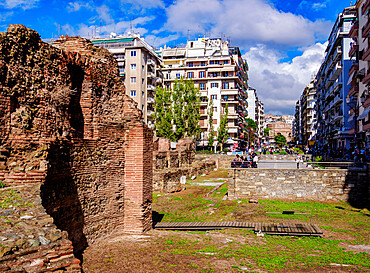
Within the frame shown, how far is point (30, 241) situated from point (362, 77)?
132 feet

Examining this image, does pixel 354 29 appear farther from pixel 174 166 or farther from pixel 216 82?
pixel 216 82

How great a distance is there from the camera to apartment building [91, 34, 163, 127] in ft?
197

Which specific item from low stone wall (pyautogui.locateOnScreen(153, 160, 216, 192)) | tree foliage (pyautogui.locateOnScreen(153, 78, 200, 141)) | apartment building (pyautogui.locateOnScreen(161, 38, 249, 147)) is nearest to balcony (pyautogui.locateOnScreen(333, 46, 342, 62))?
apartment building (pyautogui.locateOnScreen(161, 38, 249, 147))

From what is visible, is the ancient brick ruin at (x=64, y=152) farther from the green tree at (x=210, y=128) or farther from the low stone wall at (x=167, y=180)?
the green tree at (x=210, y=128)

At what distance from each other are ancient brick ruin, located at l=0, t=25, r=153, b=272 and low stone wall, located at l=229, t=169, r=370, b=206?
34.6 feet

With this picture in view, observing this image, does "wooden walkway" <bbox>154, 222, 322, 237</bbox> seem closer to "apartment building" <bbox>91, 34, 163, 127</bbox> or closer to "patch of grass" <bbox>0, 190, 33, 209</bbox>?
"patch of grass" <bbox>0, 190, 33, 209</bbox>

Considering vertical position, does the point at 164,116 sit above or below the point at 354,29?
below

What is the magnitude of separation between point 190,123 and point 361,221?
39609mm

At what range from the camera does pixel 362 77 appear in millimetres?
37188

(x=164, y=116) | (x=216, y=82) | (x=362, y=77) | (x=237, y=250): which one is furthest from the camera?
(x=216, y=82)

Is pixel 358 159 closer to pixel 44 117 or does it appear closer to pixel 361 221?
pixel 361 221

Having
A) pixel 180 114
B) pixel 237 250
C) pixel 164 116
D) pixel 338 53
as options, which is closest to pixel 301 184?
pixel 237 250

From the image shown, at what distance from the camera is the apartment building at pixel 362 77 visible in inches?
1298

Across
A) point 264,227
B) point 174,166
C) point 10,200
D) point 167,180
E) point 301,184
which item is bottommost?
point 264,227
